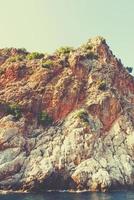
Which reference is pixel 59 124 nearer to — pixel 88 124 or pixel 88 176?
pixel 88 124

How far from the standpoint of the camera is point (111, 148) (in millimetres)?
117562

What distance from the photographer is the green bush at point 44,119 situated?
120812mm

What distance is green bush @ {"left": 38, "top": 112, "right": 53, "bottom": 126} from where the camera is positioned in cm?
12081

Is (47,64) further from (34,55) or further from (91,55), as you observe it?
(91,55)

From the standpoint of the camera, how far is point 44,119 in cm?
12112

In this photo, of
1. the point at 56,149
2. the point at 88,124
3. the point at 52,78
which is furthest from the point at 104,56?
the point at 56,149

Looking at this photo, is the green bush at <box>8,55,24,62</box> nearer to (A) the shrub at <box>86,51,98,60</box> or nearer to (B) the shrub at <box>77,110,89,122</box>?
(A) the shrub at <box>86,51,98,60</box>

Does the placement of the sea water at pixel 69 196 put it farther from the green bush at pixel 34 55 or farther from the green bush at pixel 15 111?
the green bush at pixel 34 55

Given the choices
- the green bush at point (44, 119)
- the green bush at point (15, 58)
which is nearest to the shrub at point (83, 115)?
the green bush at point (44, 119)

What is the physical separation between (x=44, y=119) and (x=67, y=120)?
215 inches

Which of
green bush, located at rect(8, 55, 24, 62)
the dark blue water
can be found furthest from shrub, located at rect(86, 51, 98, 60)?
the dark blue water

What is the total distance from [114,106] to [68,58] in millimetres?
18876

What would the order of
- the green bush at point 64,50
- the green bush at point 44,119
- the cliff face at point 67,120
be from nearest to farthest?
the cliff face at point 67,120
the green bush at point 44,119
the green bush at point 64,50

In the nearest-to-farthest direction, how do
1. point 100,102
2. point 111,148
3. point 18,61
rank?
point 111,148, point 100,102, point 18,61
